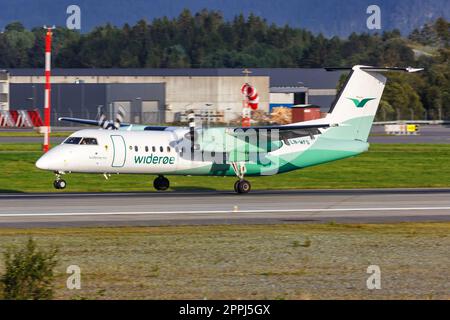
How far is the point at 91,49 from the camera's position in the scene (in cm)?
14700

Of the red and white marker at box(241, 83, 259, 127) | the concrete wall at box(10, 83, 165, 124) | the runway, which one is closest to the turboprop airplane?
the runway

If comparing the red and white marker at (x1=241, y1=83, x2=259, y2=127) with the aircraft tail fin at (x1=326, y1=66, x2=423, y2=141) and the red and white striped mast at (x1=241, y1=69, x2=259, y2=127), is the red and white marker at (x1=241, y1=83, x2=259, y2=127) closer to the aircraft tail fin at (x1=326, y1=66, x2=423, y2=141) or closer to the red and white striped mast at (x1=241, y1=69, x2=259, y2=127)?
the red and white striped mast at (x1=241, y1=69, x2=259, y2=127)

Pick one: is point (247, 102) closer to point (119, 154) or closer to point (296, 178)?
point (296, 178)

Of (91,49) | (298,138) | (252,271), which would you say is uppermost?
(91,49)

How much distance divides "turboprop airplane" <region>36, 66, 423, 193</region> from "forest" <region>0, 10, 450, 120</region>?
3303 inches

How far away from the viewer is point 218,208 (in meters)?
31.3

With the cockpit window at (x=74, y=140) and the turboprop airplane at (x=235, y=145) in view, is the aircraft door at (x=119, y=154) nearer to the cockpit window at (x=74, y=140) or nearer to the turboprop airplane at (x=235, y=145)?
the turboprop airplane at (x=235, y=145)

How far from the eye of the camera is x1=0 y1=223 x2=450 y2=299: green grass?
1756 cm

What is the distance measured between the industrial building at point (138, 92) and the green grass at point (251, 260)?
69.4 m

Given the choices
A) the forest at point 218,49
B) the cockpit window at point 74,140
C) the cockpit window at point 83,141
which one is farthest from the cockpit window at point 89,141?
the forest at point 218,49

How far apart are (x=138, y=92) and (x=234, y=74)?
1286 centimetres
